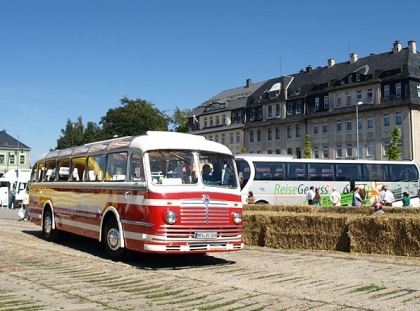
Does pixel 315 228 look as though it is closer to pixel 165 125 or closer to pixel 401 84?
pixel 401 84

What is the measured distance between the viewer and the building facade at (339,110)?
225 feet

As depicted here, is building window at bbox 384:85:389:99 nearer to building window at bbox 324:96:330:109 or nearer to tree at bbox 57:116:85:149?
building window at bbox 324:96:330:109

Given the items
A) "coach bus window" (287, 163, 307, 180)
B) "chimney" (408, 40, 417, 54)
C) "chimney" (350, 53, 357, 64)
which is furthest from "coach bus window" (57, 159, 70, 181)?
"chimney" (350, 53, 357, 64)

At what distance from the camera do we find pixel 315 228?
1553 cm

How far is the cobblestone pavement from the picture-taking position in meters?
8.16

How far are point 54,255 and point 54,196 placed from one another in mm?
4000

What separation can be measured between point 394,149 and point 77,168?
172 ft

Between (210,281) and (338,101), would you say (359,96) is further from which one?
(210,281)

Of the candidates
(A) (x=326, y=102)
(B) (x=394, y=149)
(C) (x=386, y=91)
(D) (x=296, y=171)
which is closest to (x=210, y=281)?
(D) (x=296, y=171)

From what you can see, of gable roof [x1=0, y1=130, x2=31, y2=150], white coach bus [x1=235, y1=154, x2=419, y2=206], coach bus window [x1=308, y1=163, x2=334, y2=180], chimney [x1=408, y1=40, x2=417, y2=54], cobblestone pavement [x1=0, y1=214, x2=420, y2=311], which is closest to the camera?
cobblestone pavement [x1=0, y1=214, x2=420, y2=311]

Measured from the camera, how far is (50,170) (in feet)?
60.6

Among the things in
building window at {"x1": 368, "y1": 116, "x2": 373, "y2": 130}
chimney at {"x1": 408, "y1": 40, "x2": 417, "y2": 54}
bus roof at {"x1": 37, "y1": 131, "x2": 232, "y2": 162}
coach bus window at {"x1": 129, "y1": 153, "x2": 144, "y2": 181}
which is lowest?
coach bus window at {"x1": 129, "y1": 153, "x2": 144, "y2": 181}

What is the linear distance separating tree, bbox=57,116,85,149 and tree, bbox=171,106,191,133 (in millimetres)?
18898

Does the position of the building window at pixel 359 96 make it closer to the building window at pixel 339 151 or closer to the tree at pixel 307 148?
the building window at pixel 339 151
